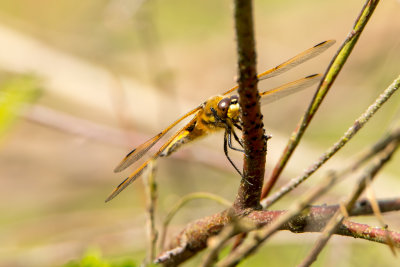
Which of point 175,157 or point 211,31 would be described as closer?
point 175,157

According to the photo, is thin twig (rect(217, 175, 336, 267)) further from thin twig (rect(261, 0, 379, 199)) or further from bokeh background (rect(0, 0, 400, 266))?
bokeh background (rect(0, 0, 400, 266))

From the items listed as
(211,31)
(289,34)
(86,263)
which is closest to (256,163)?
(86,263)

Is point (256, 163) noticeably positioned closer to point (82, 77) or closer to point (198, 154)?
point (198, 154)

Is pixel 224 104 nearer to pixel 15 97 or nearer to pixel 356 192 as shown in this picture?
pixel 15 97

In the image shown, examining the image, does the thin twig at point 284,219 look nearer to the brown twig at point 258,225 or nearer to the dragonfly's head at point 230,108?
the brown twig at point 258,225

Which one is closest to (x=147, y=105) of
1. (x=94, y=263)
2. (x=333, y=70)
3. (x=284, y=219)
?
(x=94, y=263)

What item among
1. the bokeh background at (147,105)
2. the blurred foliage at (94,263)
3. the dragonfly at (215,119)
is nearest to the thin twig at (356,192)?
the blurred foliage at (94,263)
